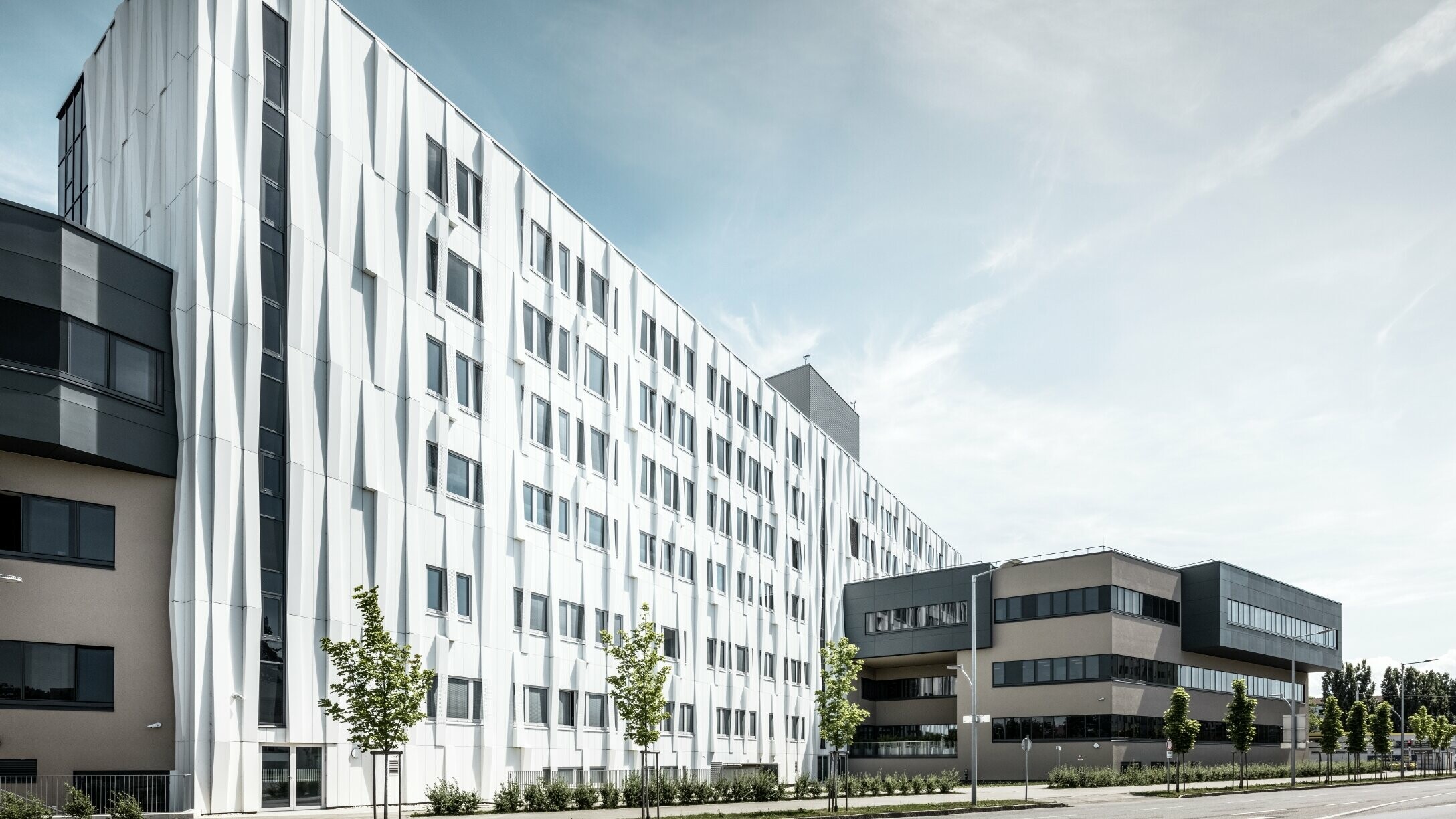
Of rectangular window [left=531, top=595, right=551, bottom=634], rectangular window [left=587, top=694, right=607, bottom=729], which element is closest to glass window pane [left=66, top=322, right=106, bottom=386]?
rectangular window [left=531, top=595, right=551, bottom=634]

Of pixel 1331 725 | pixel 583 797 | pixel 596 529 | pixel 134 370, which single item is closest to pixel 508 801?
pixel 583 797

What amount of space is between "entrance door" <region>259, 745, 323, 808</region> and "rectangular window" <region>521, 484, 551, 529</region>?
43.0 ft

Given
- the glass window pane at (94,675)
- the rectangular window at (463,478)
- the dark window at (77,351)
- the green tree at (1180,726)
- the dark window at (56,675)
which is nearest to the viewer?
the dark window at (56,675)

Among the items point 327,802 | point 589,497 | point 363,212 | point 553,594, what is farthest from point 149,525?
point 589,497

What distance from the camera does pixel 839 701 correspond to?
39875mm

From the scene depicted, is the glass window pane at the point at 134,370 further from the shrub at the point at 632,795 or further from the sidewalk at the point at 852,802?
the shrub at the point at 632,795

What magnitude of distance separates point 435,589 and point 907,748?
45.4 m

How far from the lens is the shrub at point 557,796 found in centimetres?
3672

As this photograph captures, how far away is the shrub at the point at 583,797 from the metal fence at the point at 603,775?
1.24m

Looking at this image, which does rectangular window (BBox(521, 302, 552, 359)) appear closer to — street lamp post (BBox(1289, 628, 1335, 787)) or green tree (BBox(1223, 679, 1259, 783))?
green tree (BBox(1223, 679, 1259, 783))

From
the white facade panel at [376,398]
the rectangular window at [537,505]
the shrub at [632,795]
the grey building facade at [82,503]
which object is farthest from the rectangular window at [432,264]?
the shrub at [632,795]

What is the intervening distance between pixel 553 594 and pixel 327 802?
13349 mm

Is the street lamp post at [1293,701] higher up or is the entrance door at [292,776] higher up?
the entrance door at [292,776]

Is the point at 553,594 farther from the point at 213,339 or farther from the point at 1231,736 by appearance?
the point at 1231,736
